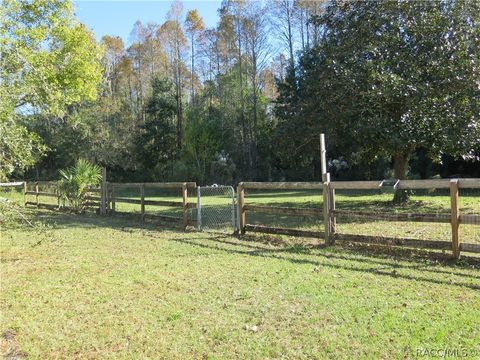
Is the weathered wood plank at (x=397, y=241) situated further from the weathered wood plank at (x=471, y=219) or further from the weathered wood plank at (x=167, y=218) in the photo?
the weathered wood plank at (x=167, y=218)

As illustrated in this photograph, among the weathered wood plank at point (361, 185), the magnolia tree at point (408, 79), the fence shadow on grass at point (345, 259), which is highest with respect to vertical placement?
the magnolia tree at point (408, 79)

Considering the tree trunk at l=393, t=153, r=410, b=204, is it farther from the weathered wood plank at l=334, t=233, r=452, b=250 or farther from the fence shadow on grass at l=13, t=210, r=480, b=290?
the weathered wood plank at l=334, t=233, r=452, b=250

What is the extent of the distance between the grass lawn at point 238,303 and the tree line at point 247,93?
2.38 m

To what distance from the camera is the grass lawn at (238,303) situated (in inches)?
155

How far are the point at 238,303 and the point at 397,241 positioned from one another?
11.9 feet

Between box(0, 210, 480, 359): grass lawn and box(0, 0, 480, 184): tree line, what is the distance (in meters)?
2.38

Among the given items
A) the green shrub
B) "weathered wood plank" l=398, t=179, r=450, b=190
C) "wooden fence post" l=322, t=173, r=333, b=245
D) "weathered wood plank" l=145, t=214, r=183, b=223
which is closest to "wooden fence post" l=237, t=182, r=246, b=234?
"weathered wood plank" l=145, t=214, r=183, b=223

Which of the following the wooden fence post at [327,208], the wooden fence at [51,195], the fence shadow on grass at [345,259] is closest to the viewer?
the fence shadow on grass at [345,259]

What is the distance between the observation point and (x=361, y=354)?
143 inches

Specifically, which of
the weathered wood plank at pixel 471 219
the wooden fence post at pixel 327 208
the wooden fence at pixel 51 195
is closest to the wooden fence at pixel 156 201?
the wooden fence at pixel 51 195

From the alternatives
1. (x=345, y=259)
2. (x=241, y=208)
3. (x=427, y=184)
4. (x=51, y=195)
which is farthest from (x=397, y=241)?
(x=51, y=195)

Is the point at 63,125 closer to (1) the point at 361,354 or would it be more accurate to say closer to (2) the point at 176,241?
(2) the point at 176,241

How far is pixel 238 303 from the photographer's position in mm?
5125

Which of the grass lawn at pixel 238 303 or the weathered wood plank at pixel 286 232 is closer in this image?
the grass lawn at pixel 238 303
